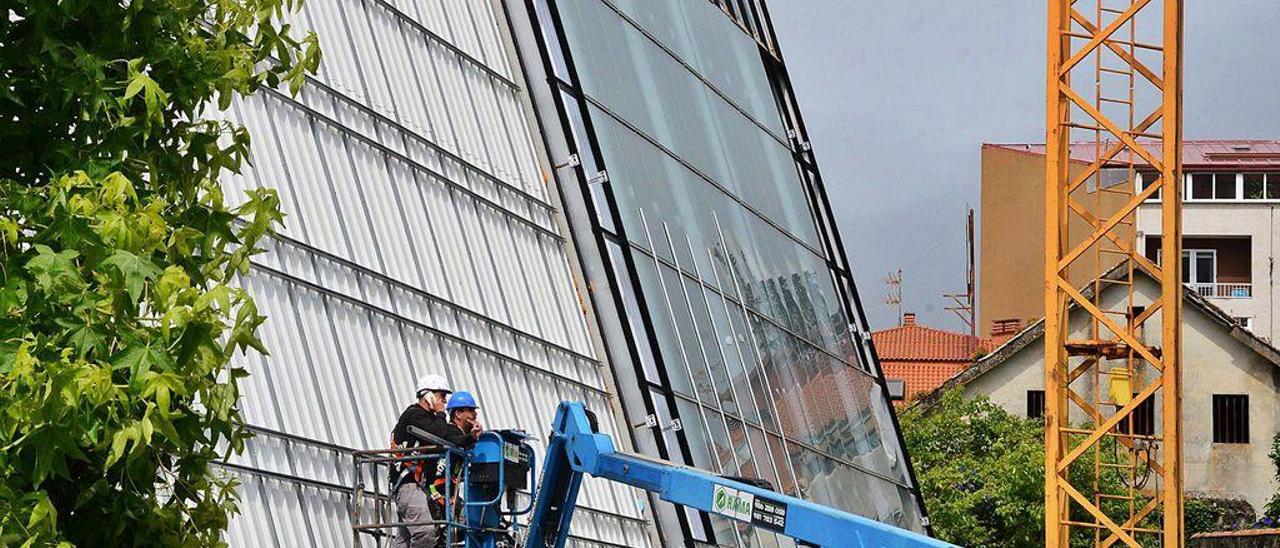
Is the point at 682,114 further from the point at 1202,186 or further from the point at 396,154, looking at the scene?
the point at 1202,186

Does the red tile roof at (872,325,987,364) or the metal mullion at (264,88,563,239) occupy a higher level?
the red tile roof at (872,325,987,364)

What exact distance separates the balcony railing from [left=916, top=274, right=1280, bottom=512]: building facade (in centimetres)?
1540

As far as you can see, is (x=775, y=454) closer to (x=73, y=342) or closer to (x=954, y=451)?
(x=73, y=342)

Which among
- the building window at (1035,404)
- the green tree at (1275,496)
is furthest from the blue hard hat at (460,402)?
the building window at (1035,404)

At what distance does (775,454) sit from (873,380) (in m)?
9.77

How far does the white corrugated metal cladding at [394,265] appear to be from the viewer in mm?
17516

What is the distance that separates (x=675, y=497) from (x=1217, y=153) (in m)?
96.4

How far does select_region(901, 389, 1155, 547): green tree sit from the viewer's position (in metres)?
66.7

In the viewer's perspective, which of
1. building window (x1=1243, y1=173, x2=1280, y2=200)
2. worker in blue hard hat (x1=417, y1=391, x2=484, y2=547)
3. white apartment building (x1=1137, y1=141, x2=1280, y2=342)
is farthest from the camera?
building window (x1=1243, y1=173, x2=1280, y2=200)

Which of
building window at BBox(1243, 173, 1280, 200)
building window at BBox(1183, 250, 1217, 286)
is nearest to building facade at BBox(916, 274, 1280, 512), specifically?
building window at BBox(1183, 250, 1217, 286)

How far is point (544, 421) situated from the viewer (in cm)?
2358

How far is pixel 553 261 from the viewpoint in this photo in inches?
1013

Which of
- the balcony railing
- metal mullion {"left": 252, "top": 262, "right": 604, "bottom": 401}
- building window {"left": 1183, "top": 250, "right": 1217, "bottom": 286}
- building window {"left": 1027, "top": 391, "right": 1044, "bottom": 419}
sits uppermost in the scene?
building window {"left": 1183, "top": 250, "right": 1217, "bottom": 286}

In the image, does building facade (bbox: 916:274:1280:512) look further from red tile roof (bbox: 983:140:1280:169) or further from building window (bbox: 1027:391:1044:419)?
red tile roof (bbox: 983:140:1280:169)
